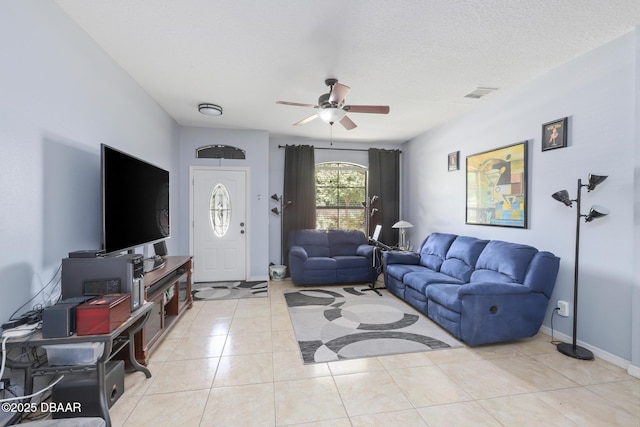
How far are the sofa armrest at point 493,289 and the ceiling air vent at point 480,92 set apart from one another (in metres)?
2.22

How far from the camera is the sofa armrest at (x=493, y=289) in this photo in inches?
104

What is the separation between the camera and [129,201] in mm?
2475

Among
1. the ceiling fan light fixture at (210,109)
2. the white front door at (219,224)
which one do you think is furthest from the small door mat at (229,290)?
the ceiling fan light fixture at (210,109)

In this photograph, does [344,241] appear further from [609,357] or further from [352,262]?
[609,357]

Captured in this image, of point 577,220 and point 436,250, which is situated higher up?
point 577,220

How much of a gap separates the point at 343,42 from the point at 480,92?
2.02m

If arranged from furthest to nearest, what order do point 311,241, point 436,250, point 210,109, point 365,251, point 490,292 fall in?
point 311,241
point 365,251
point 436,250
point 210,109
point 490,292

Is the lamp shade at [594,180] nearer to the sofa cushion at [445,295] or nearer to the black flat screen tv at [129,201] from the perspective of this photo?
the sofa cushion at [445,295]

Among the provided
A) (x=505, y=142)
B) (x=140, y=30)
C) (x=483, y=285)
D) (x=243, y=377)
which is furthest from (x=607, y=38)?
(x=243, y=377)

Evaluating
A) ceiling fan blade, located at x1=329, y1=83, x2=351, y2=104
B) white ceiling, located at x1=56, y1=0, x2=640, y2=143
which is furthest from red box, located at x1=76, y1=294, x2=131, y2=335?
ceiling fan blade, located at x1=329, y1=83, x2=351, y2=104

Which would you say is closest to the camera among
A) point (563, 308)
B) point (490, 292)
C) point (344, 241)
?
point (490, 292)

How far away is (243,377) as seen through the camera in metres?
2.21

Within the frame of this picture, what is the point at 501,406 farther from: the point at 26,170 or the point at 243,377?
the point at 26,170

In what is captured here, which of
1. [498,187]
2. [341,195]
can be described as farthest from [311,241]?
[498,187]
